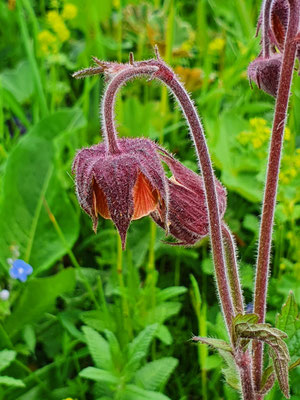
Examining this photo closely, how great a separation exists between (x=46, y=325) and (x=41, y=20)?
6.51ft

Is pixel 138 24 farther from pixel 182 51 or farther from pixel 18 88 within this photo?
pixel 18 88

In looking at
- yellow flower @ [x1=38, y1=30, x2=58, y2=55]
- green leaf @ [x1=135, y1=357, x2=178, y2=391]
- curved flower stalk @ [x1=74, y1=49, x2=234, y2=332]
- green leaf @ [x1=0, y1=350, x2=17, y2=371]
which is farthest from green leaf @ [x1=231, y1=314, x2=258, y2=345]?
yellow flower @ [x1=38, y1=30, x2=58, y2=55]

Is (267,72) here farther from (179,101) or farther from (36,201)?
(36,201)

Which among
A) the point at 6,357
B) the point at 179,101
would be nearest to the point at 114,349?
the point at 6,357

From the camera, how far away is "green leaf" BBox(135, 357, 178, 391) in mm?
1518

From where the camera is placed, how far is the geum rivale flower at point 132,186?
1.10 meters

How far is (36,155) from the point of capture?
85.8 inches

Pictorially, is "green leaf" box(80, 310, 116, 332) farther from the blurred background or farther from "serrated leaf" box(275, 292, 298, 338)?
"serrated leaf" box(275, 292, 298, 338)

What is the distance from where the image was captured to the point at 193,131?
3.84 ft

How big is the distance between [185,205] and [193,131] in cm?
19

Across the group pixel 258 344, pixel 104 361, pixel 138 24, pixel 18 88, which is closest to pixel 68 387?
pixel 104 361

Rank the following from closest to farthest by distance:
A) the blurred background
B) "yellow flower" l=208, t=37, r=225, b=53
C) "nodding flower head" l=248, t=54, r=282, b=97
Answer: "nodding flower head" l=248, t=54, r=282, b=97 < the blurred background < "yellow flower" l=208, t=37, r=225, b=53

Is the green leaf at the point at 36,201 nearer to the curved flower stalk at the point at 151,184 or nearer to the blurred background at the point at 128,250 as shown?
the blurred background at the point at 128,250

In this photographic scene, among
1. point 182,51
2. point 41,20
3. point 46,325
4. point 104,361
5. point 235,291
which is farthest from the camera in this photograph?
point 41,20
